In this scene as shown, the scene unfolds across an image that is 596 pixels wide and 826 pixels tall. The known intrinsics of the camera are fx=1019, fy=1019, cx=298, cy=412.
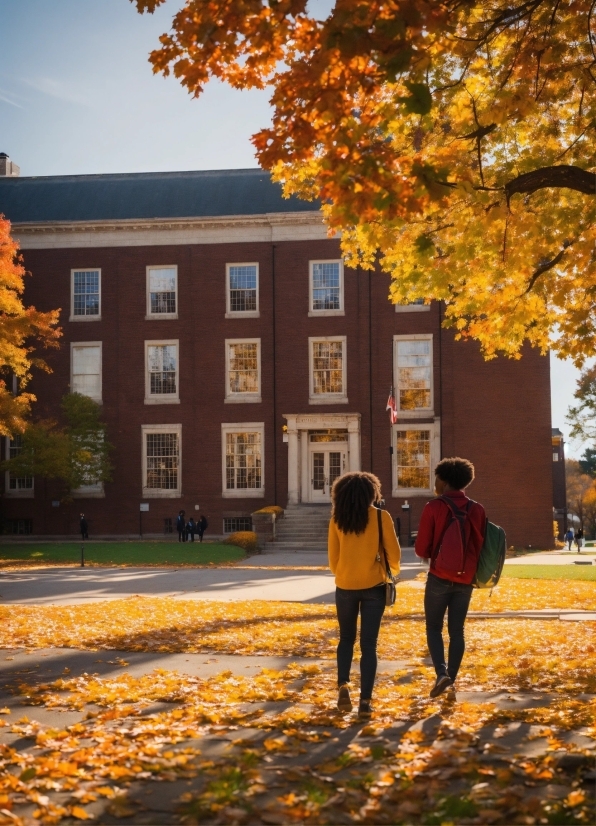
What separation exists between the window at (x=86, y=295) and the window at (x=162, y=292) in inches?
94.5

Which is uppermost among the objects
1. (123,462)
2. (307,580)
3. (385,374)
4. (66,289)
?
(66,289)

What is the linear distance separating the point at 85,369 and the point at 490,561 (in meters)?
39.8

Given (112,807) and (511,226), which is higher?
(511,226)

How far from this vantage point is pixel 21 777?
6.00 meters

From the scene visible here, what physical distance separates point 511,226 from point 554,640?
5514 millimetres

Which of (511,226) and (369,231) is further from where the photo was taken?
(511,226)

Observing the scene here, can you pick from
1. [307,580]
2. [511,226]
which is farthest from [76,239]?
[511,226]

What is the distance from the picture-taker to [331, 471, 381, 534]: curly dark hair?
786cm

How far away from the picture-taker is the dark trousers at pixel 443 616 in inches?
330

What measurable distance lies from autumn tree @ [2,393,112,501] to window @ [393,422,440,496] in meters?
12.6

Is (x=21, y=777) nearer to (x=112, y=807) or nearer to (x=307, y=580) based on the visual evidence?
(x=112, y=807)

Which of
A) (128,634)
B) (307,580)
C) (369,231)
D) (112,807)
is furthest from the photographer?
(307,580)

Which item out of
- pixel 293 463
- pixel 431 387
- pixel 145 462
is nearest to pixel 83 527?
pixel 145 462

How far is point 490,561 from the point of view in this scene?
831cm
